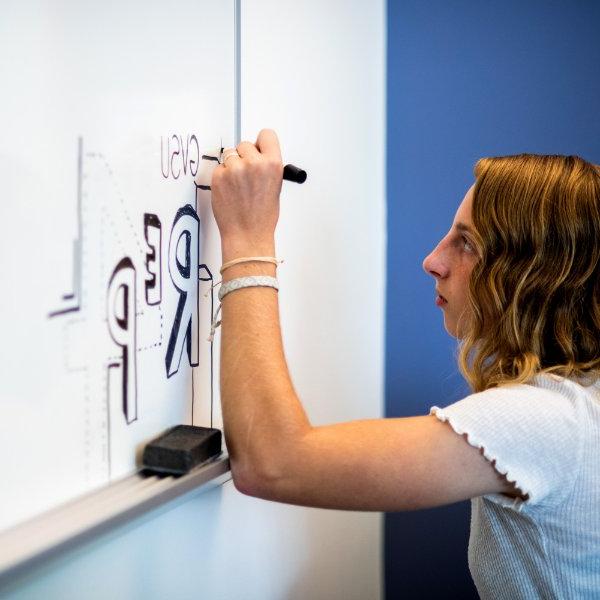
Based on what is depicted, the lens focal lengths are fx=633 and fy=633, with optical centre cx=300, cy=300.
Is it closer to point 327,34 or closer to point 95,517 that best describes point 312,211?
point 327,34

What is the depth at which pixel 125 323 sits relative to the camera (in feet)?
2.01

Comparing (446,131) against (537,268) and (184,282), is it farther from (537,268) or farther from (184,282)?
(184,282)

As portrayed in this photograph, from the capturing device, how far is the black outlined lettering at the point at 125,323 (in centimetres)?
60

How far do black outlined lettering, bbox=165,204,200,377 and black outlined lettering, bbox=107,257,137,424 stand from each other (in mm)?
67

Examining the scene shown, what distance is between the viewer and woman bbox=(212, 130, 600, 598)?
631 millimetres

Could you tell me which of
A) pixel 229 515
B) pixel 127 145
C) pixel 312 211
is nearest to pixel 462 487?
pixel 229 515

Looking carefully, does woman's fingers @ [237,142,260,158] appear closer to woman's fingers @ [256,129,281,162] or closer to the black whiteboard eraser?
woman's fingers @ [256,129,281,162]

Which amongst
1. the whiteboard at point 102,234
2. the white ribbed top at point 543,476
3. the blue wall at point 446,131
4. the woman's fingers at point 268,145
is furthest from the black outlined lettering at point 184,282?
the blue wall at point 446,131

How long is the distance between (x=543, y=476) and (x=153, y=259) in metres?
0.46

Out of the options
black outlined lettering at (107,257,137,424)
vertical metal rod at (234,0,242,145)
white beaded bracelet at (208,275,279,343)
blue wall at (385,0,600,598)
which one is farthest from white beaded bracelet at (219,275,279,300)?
blue wall at (385,0,600,598)

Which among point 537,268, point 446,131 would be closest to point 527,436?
point 537,268

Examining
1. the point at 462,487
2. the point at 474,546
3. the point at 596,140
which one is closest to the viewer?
the point at 462,487

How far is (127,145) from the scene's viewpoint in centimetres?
61

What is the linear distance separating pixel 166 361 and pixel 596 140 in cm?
103
